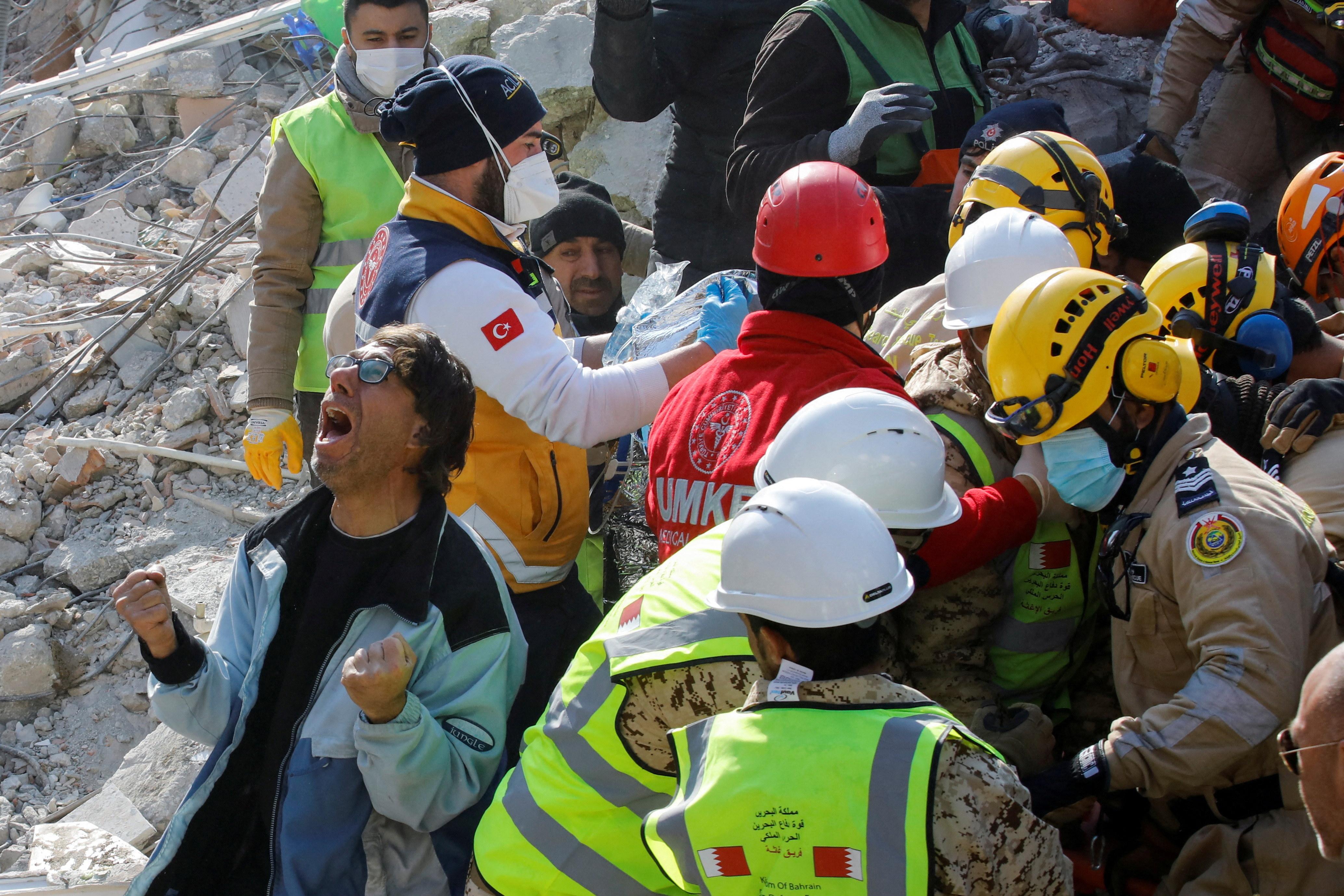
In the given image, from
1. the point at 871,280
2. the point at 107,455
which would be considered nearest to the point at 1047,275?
the point at 871,280

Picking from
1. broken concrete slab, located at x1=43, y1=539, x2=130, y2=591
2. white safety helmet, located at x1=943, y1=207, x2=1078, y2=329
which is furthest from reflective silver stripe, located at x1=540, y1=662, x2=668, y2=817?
broken concrete slab, located at x1=43, y1=539, x2=130, y2=591

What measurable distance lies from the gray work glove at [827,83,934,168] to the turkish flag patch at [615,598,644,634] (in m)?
2.07

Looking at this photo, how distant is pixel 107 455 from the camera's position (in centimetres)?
630

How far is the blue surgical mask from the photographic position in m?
2.45

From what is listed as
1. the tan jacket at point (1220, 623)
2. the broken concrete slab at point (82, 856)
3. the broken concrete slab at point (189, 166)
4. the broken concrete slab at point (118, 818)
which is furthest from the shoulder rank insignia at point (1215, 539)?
the broken concrete slab at point (189, 166)

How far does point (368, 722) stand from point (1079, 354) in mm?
1734

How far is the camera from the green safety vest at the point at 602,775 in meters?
2.03

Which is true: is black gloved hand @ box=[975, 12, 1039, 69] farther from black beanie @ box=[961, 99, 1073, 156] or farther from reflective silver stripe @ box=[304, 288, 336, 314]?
reflective silver stripe @ box=[304, 288, 336, 314]

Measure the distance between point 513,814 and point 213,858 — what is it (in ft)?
2.86

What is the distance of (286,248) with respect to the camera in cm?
404

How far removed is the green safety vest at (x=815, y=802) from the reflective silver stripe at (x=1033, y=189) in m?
1.96

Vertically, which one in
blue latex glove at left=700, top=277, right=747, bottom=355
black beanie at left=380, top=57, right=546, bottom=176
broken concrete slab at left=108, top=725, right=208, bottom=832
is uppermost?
black beanie at left=380, top=57, right=546, bottom=176

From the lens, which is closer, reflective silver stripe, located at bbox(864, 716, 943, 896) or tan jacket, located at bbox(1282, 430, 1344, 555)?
reflective silver stripe, located at bbox(864, 716, 943, 896)

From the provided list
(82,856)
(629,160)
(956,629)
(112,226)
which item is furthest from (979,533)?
(112,226)
